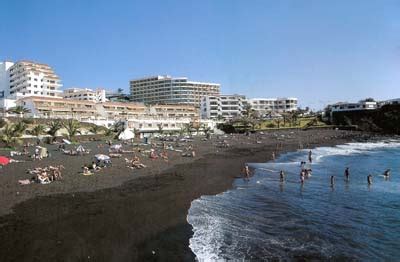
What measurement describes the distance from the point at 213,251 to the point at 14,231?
8704 millimetres

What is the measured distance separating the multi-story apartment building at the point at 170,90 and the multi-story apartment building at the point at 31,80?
56.5 metres

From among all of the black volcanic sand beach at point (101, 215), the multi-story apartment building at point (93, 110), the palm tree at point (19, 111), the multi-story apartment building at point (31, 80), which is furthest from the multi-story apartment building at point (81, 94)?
the black volcanic sand beach at point (101, 215)

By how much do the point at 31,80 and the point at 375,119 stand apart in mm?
110820

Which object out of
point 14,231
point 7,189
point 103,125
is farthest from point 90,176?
point 103,125

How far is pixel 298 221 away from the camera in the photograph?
19828 mm

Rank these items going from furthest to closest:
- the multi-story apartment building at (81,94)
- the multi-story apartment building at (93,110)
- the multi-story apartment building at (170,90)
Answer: the multi-story apartment building at (170,90) → the multi-story apartment building at (81,94) → the multi-story apartment building at (93,110)

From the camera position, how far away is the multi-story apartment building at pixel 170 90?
560 ft

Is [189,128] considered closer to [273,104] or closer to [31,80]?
[31,80]

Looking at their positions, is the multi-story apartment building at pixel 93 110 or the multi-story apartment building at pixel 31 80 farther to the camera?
the multi-story apartment building at pixel 31 80

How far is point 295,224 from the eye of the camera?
1927 cm

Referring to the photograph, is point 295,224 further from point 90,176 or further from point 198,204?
point 90,176

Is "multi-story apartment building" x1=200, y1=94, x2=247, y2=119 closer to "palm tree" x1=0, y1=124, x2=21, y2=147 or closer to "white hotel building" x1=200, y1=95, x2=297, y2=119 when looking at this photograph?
"white hotel building" x1=200, y1=95, x2=297, y2=119

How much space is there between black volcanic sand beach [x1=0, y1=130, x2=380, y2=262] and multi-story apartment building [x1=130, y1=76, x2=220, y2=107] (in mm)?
137316

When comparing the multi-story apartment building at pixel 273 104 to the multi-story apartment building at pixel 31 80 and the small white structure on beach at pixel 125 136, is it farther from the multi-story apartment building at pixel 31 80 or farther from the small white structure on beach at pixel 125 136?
the small white structure on beach at pixel 125 136
